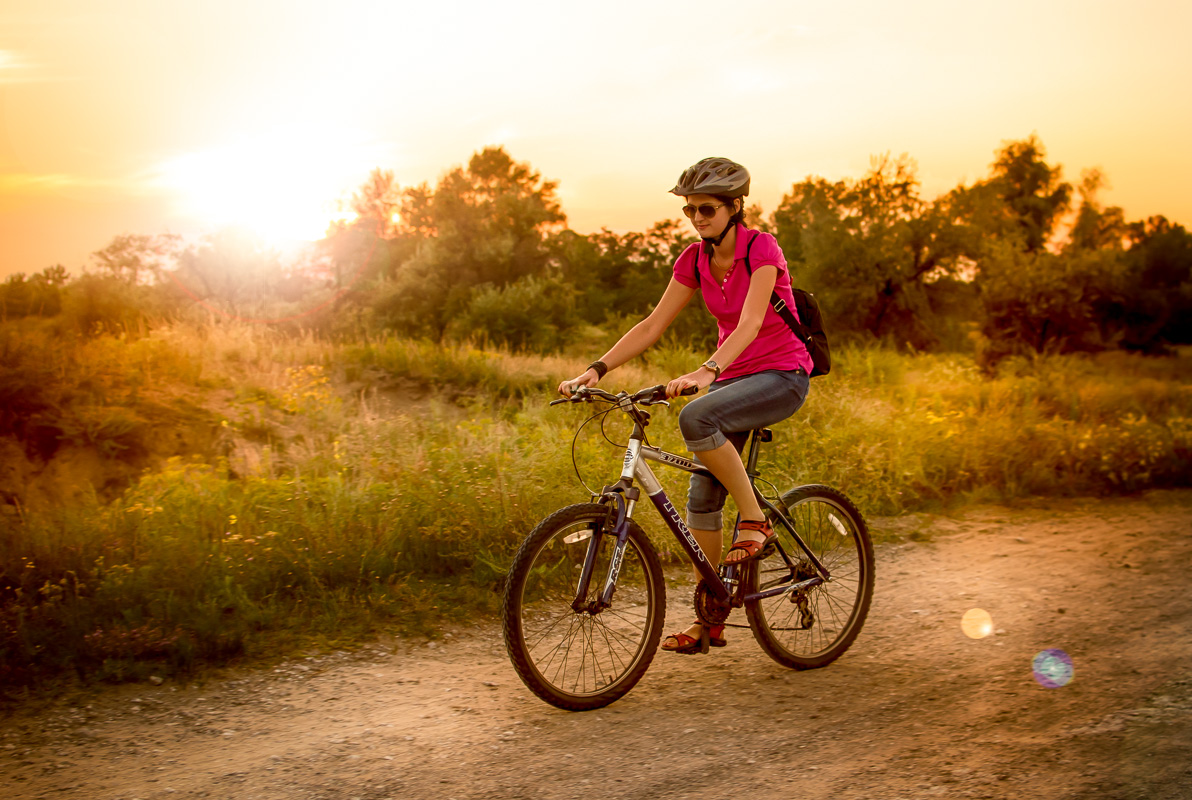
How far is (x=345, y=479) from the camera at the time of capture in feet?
22.4

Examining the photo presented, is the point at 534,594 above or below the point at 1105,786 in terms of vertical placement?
above

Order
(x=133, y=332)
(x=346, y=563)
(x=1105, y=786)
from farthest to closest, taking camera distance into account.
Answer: (x=133, y=332) → (x=346, y=563) → (x=1105, y=786)

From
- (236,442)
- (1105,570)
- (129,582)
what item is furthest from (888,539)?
(236,442)

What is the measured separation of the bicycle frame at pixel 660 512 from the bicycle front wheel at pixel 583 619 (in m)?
0.04

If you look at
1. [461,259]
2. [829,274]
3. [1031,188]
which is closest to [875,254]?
[829,274]

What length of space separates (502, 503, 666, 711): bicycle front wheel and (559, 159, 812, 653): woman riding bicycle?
0.71ft

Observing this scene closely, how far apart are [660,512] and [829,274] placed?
2949 centimetres

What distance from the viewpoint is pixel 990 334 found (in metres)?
25.0

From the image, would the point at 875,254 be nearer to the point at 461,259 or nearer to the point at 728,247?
the point at 461,259

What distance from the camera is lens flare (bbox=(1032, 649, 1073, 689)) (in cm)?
396

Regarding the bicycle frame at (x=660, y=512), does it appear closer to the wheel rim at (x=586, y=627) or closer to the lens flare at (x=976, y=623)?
the wheel rim at (x=586, y=627)

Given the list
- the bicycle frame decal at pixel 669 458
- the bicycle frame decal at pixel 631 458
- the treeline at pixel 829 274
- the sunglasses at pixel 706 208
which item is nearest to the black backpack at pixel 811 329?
the sunglasses at pixel 706 208

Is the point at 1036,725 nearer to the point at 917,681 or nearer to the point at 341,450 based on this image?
the point at 917,681

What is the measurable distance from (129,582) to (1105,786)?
4.70 m
